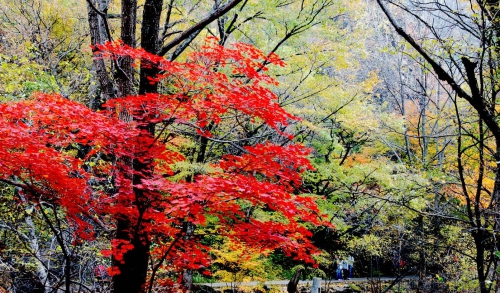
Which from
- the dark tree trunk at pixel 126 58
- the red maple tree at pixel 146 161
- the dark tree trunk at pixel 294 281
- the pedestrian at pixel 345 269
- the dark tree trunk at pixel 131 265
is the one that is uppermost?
the dark tree trunk at pixel 126 58

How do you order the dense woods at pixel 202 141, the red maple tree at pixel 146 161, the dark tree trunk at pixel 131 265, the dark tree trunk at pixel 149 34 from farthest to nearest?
the dark tree trunk at pixel 149 34 → the dark tree trunk at pixel 131 265 → the dense woods at pixel 202 141 → the red maple tree at pixel 146 161

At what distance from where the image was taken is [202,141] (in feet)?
27.7

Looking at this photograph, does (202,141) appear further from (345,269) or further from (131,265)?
(345,269)

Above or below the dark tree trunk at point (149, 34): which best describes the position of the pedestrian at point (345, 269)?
below

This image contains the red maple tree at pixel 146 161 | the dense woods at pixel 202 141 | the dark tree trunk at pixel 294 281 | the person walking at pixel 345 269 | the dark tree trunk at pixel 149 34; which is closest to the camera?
the red maple tree at pixel 146 161

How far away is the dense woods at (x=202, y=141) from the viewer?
3945mm

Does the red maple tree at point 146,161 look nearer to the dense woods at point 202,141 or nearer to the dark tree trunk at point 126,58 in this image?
the dense woods at point 202,141

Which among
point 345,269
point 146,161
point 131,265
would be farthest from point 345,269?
point 146,161

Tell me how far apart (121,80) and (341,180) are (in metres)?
7.83

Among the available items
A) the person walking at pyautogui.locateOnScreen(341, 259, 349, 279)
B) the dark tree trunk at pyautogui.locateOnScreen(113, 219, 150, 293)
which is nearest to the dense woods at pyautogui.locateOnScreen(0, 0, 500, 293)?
the dark tree trunk at pyautogui.locateOnScreen(113, 219, 150, 293)

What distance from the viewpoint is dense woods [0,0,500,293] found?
3.95 m

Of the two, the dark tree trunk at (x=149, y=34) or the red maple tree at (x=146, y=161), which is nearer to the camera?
the red maple tree at (x=146, y=161)

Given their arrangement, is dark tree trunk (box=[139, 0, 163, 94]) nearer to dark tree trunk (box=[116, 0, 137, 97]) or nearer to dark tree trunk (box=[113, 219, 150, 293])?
dark tree trunk (box=[116, 0, 137, 97])

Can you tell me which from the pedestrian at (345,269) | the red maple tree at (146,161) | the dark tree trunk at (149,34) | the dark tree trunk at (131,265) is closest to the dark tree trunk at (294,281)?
the pedestrian at (345,269)
